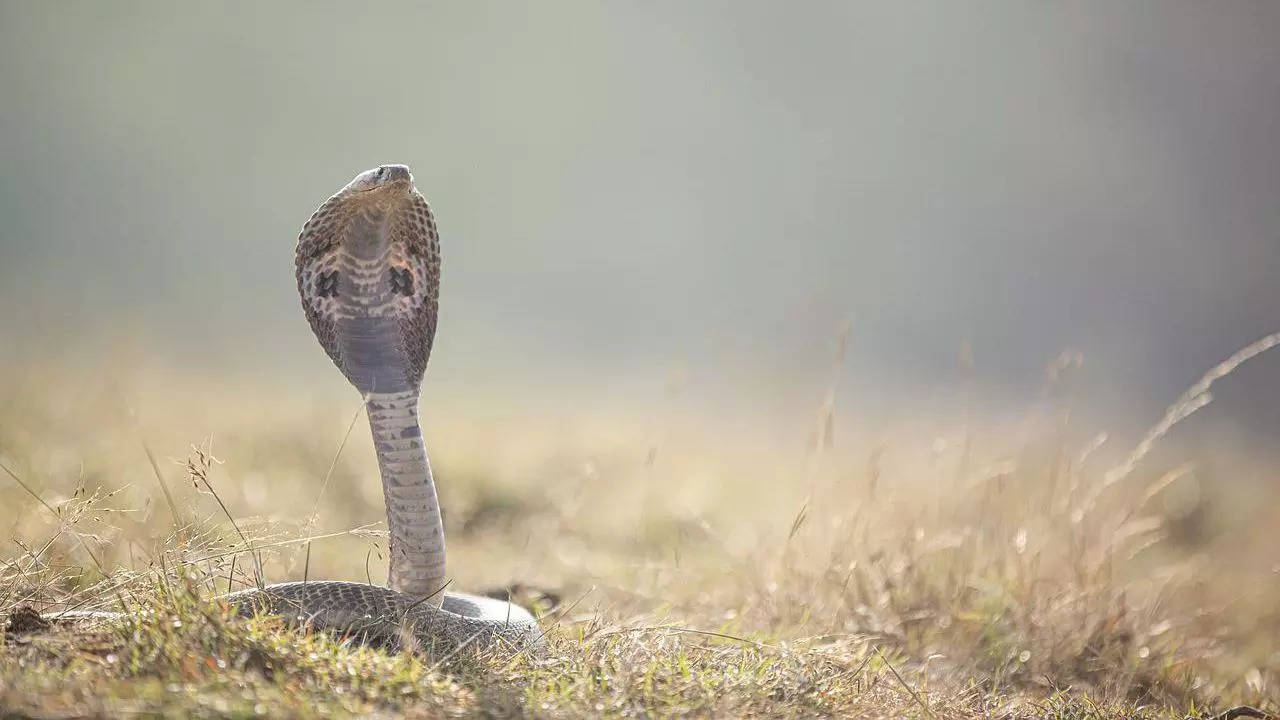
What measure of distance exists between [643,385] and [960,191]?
4088cm

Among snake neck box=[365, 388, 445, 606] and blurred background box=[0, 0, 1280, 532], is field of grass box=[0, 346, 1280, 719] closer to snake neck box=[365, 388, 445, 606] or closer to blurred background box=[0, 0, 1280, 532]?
snake neck box=[365, 388, 445, 606]

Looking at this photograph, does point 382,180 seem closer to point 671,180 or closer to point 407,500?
point 407,500

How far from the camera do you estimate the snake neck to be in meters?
3.36

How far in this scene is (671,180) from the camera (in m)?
68.5

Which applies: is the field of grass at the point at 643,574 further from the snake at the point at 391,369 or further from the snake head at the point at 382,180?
the snake head at the point at 382,180

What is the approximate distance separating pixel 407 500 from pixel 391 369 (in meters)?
0.42

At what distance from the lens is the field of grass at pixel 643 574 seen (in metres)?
2.65

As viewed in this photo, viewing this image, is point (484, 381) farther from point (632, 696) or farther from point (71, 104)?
point (71, 104)

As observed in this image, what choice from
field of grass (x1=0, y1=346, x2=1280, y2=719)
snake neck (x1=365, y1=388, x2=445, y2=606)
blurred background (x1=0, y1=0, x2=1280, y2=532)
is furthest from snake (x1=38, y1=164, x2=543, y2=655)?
blurred background (x1=0, y1=0, x2=1280, y2=532)

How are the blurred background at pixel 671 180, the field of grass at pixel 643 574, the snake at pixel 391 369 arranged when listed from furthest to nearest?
the blurred background at pixel 671 180
the snake at pixel 391 369
the field of grass at pixel 643 574

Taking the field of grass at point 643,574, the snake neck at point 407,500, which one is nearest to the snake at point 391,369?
the snake neck at point 407,500

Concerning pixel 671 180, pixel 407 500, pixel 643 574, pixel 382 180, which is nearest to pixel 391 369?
pixel 407 500

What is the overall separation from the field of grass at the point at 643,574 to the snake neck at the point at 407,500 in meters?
0.14

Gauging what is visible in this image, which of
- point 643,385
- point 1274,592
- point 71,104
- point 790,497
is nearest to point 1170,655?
point 1274,592
